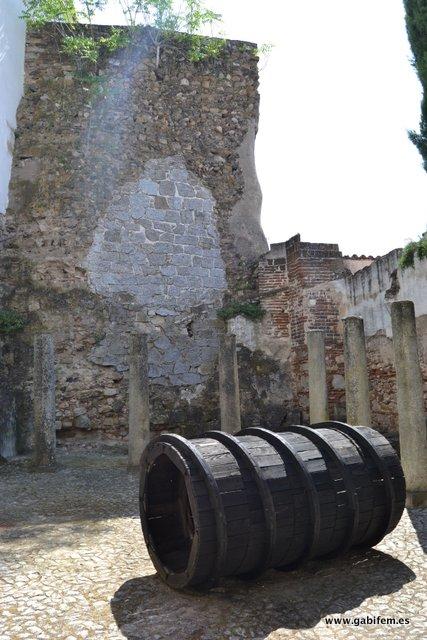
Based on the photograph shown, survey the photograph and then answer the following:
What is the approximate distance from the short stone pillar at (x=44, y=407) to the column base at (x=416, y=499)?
5044 millimetres

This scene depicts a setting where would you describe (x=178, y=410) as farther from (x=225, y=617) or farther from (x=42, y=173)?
(x=225, y=617)

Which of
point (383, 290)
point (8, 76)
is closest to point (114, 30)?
point (8, 76)

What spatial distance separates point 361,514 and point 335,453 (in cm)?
44

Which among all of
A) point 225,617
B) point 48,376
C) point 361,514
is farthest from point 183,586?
point 48,376

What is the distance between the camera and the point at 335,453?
149 inches

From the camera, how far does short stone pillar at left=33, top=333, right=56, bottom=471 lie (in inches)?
313

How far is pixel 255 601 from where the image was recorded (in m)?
3.26

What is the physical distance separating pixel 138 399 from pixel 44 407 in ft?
4.79

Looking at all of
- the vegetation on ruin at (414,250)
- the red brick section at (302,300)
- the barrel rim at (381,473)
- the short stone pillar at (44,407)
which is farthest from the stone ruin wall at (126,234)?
the barrel rim at (381,473)

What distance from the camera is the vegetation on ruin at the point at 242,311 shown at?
1131cm

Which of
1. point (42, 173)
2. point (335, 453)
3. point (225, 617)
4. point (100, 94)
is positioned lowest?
point (225, 617)

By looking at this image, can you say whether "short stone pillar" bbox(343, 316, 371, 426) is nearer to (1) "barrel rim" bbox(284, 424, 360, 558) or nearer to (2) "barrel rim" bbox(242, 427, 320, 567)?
(1) "barrel rim" bbox(284, 424, 360, 558)

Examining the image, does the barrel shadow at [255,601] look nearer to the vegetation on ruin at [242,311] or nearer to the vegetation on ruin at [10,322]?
the vegetation on ruin at [10,322]

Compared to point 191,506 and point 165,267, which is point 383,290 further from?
point 191,506
